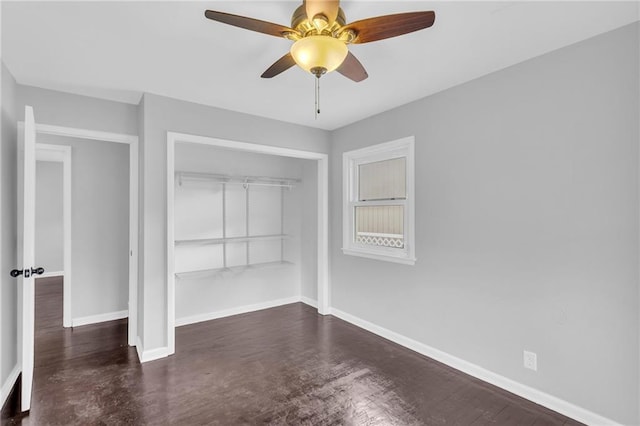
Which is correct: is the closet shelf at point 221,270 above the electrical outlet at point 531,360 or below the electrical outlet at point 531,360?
above

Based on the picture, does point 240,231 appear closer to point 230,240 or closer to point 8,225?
point 230,240

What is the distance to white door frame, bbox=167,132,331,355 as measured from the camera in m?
3.24

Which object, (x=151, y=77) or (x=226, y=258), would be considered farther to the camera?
(x=226, y=258)

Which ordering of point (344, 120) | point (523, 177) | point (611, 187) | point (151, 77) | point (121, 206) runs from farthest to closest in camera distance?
point (121, 206) < point (344, 120) < point (151, 77) < point (523, 177) < point (611, 187)

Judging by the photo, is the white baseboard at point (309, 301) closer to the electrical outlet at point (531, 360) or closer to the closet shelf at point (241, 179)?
the closet shelf at point (241, 179)

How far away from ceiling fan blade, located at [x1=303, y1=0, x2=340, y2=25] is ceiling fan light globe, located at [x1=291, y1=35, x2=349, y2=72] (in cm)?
10

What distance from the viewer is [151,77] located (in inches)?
109

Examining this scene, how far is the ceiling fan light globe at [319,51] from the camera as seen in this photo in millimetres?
1586

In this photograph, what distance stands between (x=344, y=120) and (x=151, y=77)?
2.15 meters

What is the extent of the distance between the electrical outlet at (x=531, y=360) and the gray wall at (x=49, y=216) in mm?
8785

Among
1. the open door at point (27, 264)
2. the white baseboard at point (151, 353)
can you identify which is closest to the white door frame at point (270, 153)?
the white baseboard at point (151, 353)

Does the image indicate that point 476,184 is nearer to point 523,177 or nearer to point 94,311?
point 523,177

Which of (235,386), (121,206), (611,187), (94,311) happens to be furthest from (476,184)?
(94,311)

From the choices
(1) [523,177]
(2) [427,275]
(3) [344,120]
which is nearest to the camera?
(1) [523,177]
